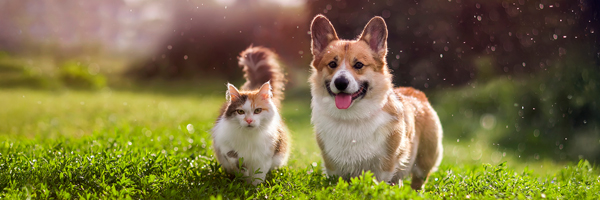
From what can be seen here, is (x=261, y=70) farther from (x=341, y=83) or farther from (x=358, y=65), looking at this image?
(x=341, y=83)

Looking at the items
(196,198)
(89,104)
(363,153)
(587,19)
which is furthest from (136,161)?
(89,104)

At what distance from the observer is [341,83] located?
3.44 m

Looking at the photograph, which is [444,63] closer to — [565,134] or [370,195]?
[565,134]

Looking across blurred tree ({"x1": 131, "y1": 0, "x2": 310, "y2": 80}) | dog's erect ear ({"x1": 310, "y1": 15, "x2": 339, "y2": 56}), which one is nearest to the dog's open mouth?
dog's erect ear ({"x1": 310, "y1": 15, "x2": 339, "y2": 56})

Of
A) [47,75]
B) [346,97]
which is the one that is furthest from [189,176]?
[47,75]

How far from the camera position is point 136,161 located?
441cm

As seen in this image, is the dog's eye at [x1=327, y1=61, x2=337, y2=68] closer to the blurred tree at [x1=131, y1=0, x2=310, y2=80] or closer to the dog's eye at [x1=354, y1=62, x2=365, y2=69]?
the dog's eye at [x1=354, y1=62, x2=365, y2=69]

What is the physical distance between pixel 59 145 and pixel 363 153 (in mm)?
3837

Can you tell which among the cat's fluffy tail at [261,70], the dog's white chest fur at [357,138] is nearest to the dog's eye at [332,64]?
the dog's white chest fur at [357,138]

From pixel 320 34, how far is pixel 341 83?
28.9 inches

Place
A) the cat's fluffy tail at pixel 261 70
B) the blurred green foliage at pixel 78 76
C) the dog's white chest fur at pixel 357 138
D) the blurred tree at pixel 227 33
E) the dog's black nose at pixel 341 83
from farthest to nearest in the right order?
the blurred green foliage at pixel 78 76, the blurred tree at pixel 227 33, the cat's fluffy tail at pixel 261 70, the dog's white chest fur at pixel 357 138, the dog's black nose at pixel 341 83

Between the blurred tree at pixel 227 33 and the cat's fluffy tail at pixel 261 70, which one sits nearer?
the cat's fluffy tail at pixel 261 70

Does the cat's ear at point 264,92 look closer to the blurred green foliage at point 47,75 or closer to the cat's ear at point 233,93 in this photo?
the cat's ear at point 233,93

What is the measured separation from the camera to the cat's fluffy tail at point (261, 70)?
190 inches
